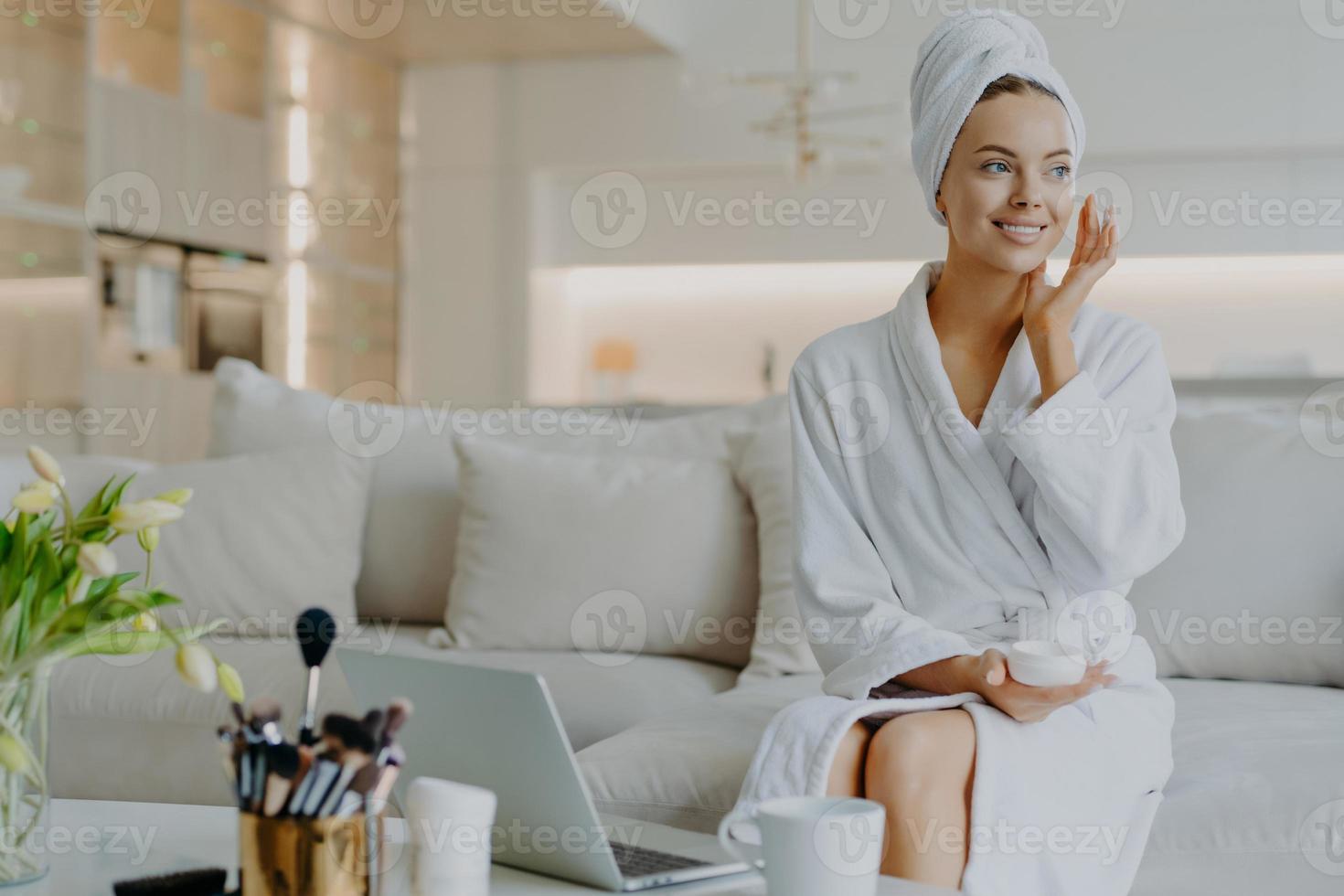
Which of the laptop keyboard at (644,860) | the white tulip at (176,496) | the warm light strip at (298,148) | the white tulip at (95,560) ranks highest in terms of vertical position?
the warm light strip at (298,148)

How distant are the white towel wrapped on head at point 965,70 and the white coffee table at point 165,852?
85cm

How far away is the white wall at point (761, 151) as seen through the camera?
609cm

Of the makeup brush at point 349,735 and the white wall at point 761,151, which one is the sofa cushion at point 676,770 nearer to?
the makeup brush at point 349,735

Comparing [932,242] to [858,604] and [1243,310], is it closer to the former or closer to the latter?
[1243,310]

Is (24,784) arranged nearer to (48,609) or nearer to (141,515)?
(48,609)

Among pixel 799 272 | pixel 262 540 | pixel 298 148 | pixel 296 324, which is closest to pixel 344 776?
pixel 262 540

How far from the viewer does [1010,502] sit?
5.44 ft

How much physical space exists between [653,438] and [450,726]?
1503 mm

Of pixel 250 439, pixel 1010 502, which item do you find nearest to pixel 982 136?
pixel 1010 502

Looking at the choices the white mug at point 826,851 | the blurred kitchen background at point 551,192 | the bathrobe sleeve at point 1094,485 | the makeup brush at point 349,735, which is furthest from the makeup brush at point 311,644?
the blurred kitchen background at point 551,192

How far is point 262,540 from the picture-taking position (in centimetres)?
262

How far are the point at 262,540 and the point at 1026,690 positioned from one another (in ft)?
5.39

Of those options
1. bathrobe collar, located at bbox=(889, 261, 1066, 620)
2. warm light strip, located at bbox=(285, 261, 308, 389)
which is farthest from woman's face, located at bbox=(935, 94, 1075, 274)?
warm light strip, located at bbox=(285, 261, 308, 389)

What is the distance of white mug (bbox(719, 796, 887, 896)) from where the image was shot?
1.02 meters
